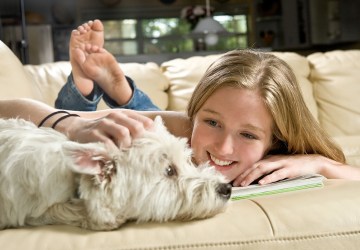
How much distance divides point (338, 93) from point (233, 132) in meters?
1.85

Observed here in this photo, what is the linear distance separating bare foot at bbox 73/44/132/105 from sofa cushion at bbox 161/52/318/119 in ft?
3.19

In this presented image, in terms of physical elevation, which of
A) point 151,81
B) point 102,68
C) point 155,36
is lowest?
point 151,81

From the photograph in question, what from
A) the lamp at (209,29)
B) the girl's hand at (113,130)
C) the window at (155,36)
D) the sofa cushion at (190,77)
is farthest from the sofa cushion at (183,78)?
the window at (155,36)

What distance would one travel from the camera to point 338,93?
11.0ft

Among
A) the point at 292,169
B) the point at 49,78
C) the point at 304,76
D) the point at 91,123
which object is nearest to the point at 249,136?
the point at 292,169

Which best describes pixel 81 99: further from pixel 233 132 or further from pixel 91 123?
pixel 91 123

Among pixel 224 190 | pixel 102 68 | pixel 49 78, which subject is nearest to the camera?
pixel 224 190

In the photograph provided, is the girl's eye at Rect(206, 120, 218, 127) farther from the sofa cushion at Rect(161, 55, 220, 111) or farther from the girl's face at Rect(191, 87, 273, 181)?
the sofa cushion at Rect(161, 55, 220, 111)

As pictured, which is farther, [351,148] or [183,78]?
[183,78]

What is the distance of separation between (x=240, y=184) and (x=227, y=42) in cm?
522

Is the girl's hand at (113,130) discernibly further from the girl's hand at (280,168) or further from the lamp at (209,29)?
the lamp at (209,29)

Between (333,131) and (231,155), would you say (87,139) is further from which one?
(333,131)

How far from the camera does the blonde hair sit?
1730mm

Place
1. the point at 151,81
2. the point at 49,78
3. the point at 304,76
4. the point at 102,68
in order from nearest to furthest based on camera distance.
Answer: the point at 102,68 → the point at 49,78 → the point at 151,81 → the point at 304,76
